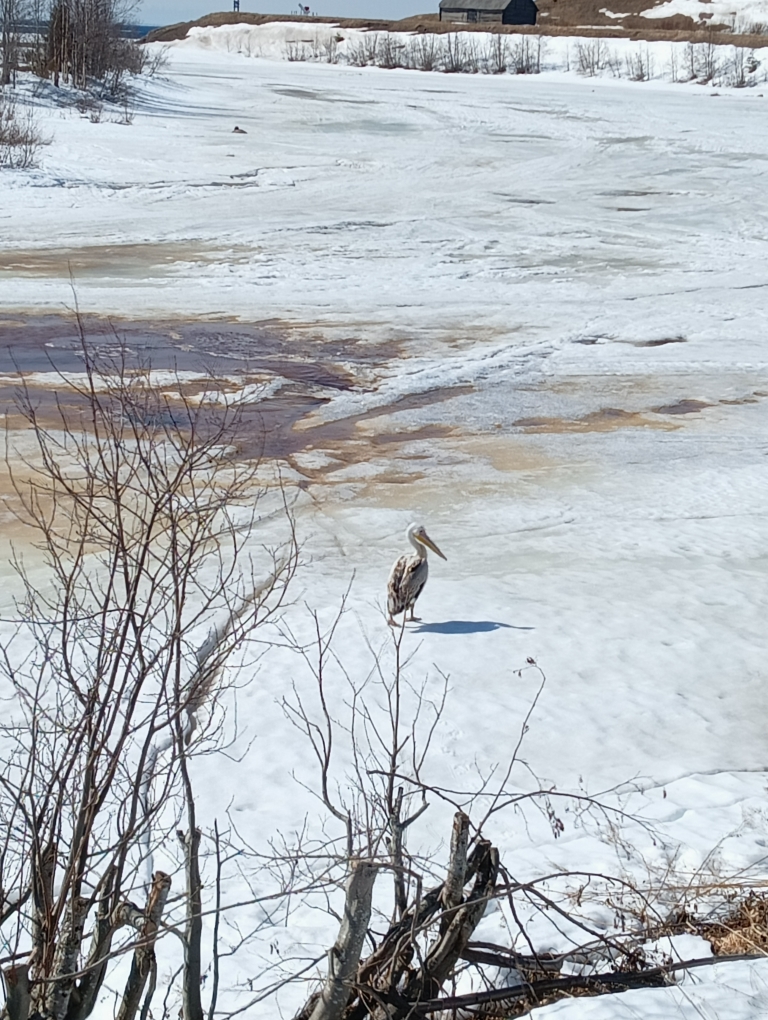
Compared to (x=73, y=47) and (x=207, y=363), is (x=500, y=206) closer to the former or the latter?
(x=207, y=363)

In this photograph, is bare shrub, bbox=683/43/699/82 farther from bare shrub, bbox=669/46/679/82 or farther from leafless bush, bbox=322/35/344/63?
leafless bush, bbox=322/35/344/63

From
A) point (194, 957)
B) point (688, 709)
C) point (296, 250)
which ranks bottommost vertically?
point (688, 709)

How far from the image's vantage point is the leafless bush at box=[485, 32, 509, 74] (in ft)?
183

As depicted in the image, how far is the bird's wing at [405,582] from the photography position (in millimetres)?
6953

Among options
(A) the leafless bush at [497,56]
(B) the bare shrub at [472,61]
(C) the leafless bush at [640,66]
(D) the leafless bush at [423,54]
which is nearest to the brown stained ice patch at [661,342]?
(C) the leafless bush at [640,66]

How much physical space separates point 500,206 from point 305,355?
10574mm

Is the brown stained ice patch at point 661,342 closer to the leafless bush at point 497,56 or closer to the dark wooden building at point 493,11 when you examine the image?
the leafless bush at point 497,56

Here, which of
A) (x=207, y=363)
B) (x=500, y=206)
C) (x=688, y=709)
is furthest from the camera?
(x=500, y=206)

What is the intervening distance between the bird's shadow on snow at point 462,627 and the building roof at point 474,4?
74922 mm

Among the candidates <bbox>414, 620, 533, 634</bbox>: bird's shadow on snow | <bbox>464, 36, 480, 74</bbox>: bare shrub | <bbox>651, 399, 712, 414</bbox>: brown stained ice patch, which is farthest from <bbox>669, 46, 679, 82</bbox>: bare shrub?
<bbox>414, 620, 533, 634</bbox>: bird's shadow on snow

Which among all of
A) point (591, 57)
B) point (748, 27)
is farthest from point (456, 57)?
point (748, 27)

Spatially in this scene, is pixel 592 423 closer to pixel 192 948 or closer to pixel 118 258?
Result: pixel 192 948

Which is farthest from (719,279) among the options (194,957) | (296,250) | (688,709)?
(194,957)

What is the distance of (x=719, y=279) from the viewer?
17.6 meters
